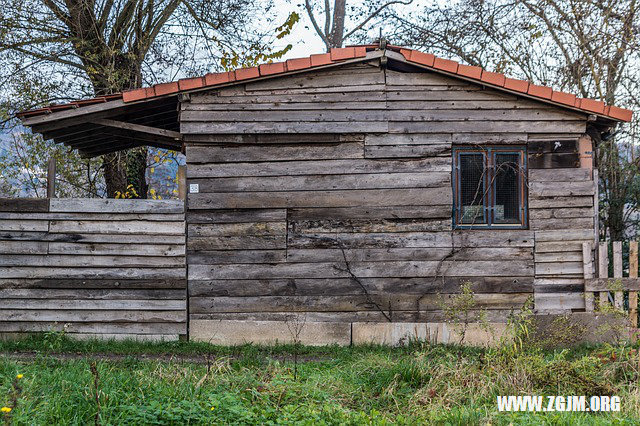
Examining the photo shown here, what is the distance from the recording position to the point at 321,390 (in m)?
5.84

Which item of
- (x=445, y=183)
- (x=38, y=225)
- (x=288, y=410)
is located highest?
(x=445, y=183)

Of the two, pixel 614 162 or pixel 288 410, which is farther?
pixel 614 162

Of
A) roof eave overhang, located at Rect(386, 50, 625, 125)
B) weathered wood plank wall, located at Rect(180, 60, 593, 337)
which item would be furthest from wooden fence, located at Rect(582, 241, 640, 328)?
roof eave overhang, located at Rect(386, 50, 625, 125)

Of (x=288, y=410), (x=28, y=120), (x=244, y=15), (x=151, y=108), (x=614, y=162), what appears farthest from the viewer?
(x=244, y=15)

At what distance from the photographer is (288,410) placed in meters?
5.18

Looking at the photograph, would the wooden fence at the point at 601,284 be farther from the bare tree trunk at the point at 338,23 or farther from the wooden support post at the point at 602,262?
the bare tree trunk at the point at 338,23

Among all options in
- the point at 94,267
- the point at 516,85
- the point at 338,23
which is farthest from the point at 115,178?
the point at 516,85

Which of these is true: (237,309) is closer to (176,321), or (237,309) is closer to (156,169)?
(176,321)

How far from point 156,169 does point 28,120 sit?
1003cm

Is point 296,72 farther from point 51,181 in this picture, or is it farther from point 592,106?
point 592,106

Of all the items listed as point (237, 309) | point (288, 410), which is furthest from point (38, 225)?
point (288, 410)

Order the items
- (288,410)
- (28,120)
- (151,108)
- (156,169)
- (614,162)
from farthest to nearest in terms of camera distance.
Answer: (156,169)
(614,162)
(151,108)
(28,120)
(288,410)

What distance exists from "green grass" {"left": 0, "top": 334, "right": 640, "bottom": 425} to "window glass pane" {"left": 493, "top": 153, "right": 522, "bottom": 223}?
2.72 metres

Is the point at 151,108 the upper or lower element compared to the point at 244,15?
lower
